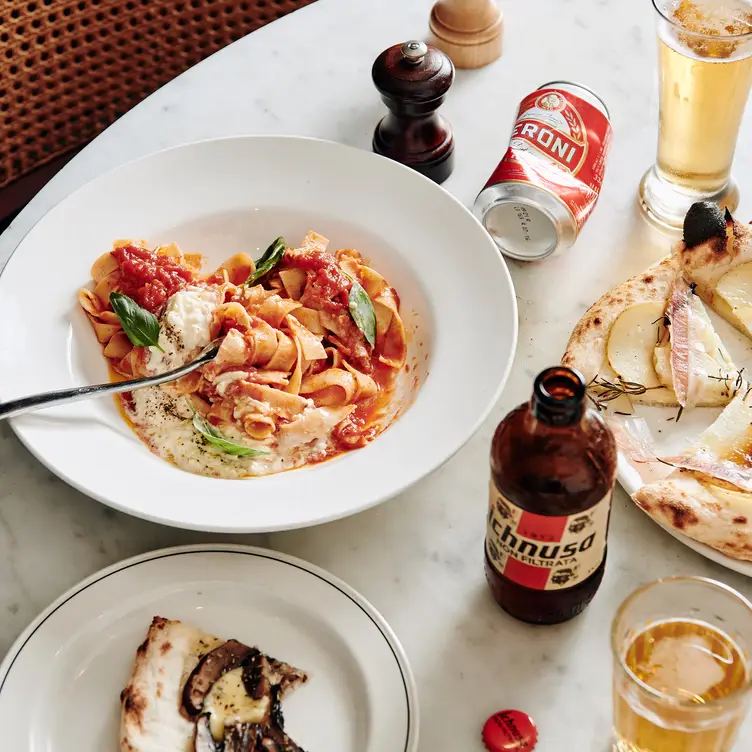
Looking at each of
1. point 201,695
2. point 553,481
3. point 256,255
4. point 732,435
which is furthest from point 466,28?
point 201,695

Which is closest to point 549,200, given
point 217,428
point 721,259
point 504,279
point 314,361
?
point 504,279

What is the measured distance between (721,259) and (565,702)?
0.94m

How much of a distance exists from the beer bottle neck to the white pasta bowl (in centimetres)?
40

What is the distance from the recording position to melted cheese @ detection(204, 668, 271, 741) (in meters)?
1.39

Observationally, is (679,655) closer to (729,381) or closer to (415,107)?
(729,381)

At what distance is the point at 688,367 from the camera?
1.78m

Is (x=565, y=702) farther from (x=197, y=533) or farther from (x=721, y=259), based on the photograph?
(x=721, y=259)

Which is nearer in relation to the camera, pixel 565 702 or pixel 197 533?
pixel 565 702

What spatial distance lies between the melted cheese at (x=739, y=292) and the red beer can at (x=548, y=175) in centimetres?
32

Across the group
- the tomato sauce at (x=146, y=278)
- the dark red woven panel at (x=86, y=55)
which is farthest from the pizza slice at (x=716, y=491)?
the dark red woven panel at (x=86, y=55)

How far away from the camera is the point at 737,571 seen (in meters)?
1.59

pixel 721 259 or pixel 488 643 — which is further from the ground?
pixel 721 259

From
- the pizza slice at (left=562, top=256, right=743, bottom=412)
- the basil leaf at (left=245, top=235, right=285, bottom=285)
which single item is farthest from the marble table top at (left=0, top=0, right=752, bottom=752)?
the basil leaf at (left=245, top=235, right=285, bottom=285)

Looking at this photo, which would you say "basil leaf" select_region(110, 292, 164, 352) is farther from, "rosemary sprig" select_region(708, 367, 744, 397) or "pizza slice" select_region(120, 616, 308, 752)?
"rosemary sprig" select_region(708, 367, 744, 397)
